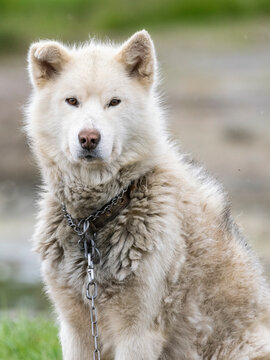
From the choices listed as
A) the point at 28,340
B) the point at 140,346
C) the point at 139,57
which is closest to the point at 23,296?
the point at 28,340

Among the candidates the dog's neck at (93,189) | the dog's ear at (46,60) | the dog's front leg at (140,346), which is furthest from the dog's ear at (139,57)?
the dog's front leg at (140,346)

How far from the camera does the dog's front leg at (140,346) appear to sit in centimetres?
566

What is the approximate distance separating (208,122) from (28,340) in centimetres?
1107

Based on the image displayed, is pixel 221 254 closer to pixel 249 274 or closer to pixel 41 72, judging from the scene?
pixel 249 274

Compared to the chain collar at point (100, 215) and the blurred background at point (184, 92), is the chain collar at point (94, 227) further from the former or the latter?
the blurred background at point (184, 92)

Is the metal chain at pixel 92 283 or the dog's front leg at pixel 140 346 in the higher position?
the metal chain at pixel 92 283

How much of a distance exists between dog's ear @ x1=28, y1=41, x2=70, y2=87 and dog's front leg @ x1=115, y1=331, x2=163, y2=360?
1.64 meters

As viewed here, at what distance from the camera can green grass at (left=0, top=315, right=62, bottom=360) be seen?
746 centimetres

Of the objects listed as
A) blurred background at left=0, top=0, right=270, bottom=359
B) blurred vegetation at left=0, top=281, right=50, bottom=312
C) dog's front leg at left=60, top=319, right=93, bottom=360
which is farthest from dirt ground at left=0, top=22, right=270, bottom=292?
dog's front leg at left=60, top=319, right=93, bottom=360

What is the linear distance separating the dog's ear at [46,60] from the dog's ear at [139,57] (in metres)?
0.35

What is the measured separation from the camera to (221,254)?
5898 mm

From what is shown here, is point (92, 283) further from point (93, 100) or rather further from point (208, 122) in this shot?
point (208, 122)

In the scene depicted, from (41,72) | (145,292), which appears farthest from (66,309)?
(41,72)

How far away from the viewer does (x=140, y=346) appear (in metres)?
5.66
